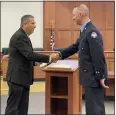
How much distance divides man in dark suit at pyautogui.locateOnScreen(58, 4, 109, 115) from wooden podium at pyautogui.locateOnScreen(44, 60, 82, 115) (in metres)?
0.53

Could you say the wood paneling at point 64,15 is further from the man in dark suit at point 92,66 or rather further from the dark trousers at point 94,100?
the dark trousers at point 94,100

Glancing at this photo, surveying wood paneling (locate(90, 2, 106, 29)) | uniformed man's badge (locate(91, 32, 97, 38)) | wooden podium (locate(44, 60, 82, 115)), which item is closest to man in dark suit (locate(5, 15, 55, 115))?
wooden podium (locate(44, 60, 82, 115))

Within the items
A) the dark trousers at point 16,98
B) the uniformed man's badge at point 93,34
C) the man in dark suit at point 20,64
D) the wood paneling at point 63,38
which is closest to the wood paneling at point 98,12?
the wood paneling at point 63,38

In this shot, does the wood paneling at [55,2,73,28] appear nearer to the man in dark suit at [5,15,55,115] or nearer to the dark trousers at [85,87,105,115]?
the man in dark suit at [5,15,55,115]

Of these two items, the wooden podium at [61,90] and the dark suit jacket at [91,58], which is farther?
the wooden podium at [61,90]

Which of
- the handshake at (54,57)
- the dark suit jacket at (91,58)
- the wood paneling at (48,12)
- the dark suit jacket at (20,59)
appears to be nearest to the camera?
the dark suit jacket at (91,58)

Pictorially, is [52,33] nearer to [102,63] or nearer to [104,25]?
[104,25]

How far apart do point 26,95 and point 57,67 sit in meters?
0.51

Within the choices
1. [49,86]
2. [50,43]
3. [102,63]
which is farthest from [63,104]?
[50,43]

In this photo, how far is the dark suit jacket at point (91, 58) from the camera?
2.87m

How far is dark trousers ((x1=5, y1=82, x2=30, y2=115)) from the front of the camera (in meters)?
3.25

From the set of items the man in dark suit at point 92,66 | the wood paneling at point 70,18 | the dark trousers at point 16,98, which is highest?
the wood paneling at point 70,18

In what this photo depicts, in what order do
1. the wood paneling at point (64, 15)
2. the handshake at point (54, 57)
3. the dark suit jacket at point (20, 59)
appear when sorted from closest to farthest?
1. the dark suit jacket at point (20, 59)
2. the handshake at point (54, 57)
3. the wood paneling at point (64, 15)

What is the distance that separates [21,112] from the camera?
342 cm
